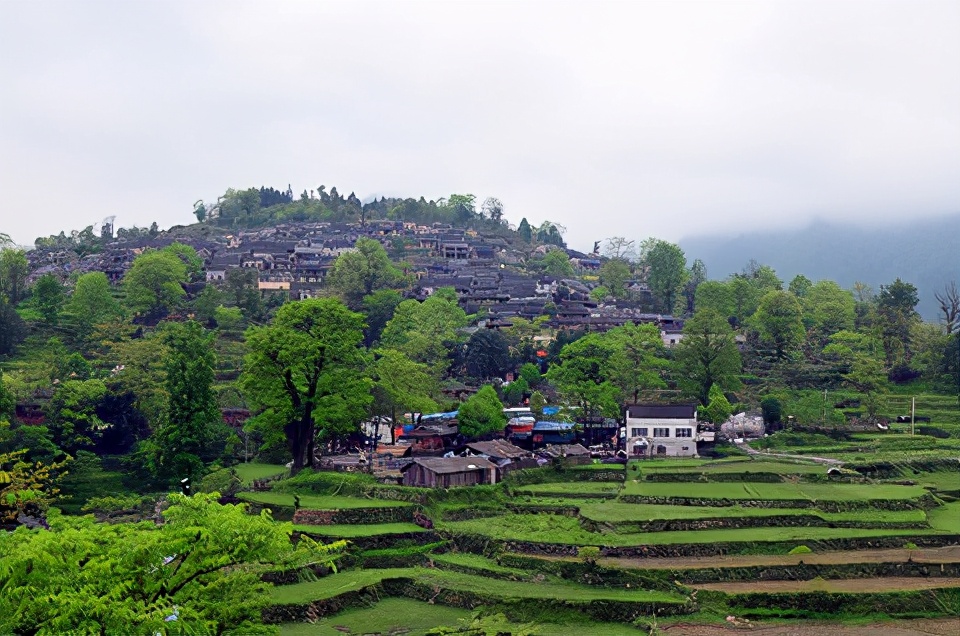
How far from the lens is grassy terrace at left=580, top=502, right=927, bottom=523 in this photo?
3328 centimetres

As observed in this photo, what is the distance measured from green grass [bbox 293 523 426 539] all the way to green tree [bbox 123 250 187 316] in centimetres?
4191

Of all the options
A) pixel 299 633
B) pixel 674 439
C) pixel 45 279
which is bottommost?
pixel 299 633

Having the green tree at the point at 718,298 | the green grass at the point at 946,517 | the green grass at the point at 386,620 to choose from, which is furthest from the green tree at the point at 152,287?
the green grass at the point at 946,517

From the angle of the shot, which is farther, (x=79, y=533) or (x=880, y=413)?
(x=880, y=413)

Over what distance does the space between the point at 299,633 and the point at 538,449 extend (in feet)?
82.4

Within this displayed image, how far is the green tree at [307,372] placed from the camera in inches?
1628

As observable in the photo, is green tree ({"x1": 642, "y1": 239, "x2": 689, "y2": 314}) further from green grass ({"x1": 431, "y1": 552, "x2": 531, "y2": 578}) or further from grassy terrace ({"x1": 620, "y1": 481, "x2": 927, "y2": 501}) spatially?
green grass ({"x1": 431, "y1": 552, "x2": 531, "y2": 578})

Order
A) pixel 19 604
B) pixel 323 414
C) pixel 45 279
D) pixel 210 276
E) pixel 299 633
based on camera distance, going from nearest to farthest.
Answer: pixel 19 604, pixel 299 633, pixel 323 414, pixel 45 279, pixel 210 276

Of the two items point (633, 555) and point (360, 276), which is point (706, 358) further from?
point (360, 276)

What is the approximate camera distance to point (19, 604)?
48.5 ft

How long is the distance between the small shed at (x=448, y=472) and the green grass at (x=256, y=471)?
664cm

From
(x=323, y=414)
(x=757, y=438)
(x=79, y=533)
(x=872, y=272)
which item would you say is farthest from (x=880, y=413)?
(x=872, y=272)

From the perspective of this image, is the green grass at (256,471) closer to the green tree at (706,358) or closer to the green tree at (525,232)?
the green tree at (706,358)

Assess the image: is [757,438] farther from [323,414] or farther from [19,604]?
[19,604]
